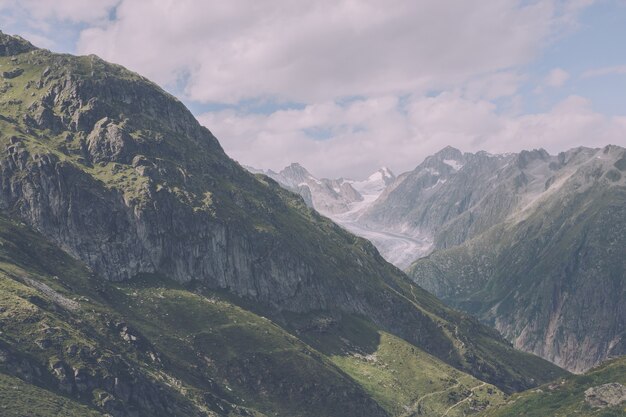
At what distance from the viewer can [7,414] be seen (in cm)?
19938
